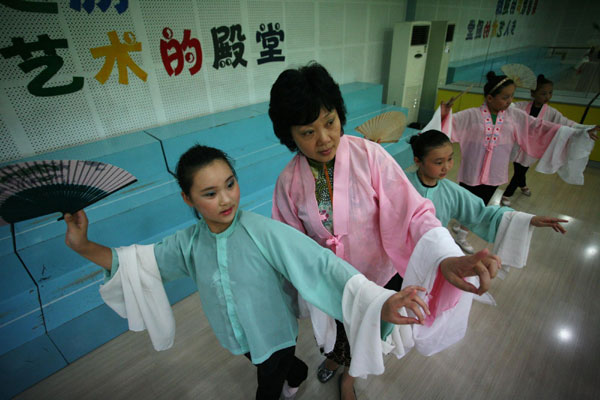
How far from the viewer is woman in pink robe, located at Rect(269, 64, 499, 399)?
0.95 m

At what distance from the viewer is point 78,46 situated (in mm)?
2355

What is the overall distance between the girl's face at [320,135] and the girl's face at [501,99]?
68.0 inches

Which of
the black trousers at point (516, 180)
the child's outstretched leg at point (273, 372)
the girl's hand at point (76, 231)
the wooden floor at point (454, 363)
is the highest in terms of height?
the girl's hand at point (76, 231)

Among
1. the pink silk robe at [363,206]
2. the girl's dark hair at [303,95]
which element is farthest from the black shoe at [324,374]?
the girl's dark hair at [303,95]

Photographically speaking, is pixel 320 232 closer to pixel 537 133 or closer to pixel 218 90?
pixel 537 133

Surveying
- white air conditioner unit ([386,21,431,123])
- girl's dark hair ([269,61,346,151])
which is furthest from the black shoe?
white air conditioner unit ([386,21,431,123])

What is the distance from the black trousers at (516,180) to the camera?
10.6 ft

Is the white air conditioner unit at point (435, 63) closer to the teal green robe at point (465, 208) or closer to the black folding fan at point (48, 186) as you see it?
the teal green robe at point (465, 208)

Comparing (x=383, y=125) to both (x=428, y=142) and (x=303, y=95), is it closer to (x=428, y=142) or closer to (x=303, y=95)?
(x=428, y=142)

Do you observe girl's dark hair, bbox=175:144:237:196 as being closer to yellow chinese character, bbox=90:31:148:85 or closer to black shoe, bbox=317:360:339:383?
black shoe, bbox=317:360:339:383

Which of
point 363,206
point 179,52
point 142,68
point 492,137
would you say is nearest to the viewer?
point 363,206

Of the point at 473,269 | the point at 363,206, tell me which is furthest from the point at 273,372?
the point at 473,269

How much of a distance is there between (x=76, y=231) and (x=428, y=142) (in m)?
1.61

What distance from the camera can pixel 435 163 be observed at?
5.08 ft
